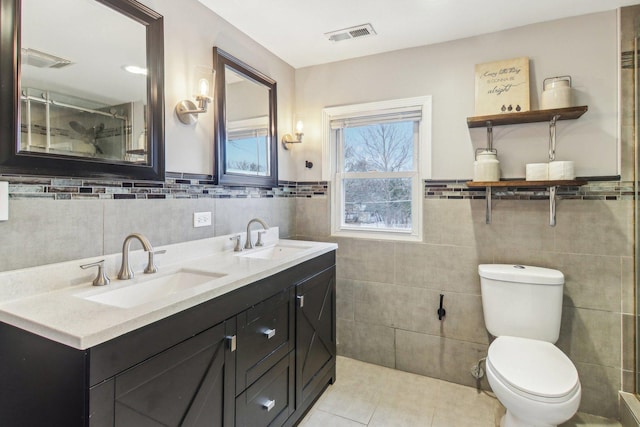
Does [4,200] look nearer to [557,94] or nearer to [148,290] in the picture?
[148,290]

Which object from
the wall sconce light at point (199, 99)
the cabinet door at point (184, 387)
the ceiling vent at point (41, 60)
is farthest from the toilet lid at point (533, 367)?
the ceiling vent at point (41, 60)

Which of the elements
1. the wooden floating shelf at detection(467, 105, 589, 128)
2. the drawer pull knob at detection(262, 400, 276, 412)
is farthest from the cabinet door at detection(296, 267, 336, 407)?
the wooden floating shelf at detection(467, 105, 589, 128)

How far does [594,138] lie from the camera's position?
1970 millimetres

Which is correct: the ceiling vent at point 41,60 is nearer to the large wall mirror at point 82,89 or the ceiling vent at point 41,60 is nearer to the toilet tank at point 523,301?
the large wall mirror at point 82,89

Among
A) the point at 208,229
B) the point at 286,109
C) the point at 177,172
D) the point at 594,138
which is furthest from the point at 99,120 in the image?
the point at 594,138

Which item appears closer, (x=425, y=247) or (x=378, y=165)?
(x=425, y=247)

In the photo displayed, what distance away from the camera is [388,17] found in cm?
204

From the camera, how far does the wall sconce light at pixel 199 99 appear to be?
5.80 ft

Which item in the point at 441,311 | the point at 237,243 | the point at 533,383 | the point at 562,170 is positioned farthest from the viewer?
the point at 441,311

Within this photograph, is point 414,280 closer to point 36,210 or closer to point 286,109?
point 286,109

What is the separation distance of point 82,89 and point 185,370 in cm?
119

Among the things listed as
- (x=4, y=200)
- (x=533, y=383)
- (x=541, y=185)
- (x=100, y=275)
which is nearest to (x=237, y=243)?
(x=100, y=275)

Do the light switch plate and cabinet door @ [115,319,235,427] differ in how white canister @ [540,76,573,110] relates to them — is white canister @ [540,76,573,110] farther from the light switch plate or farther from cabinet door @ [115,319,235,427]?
the light switch plate

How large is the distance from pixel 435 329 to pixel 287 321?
1.22 metres
